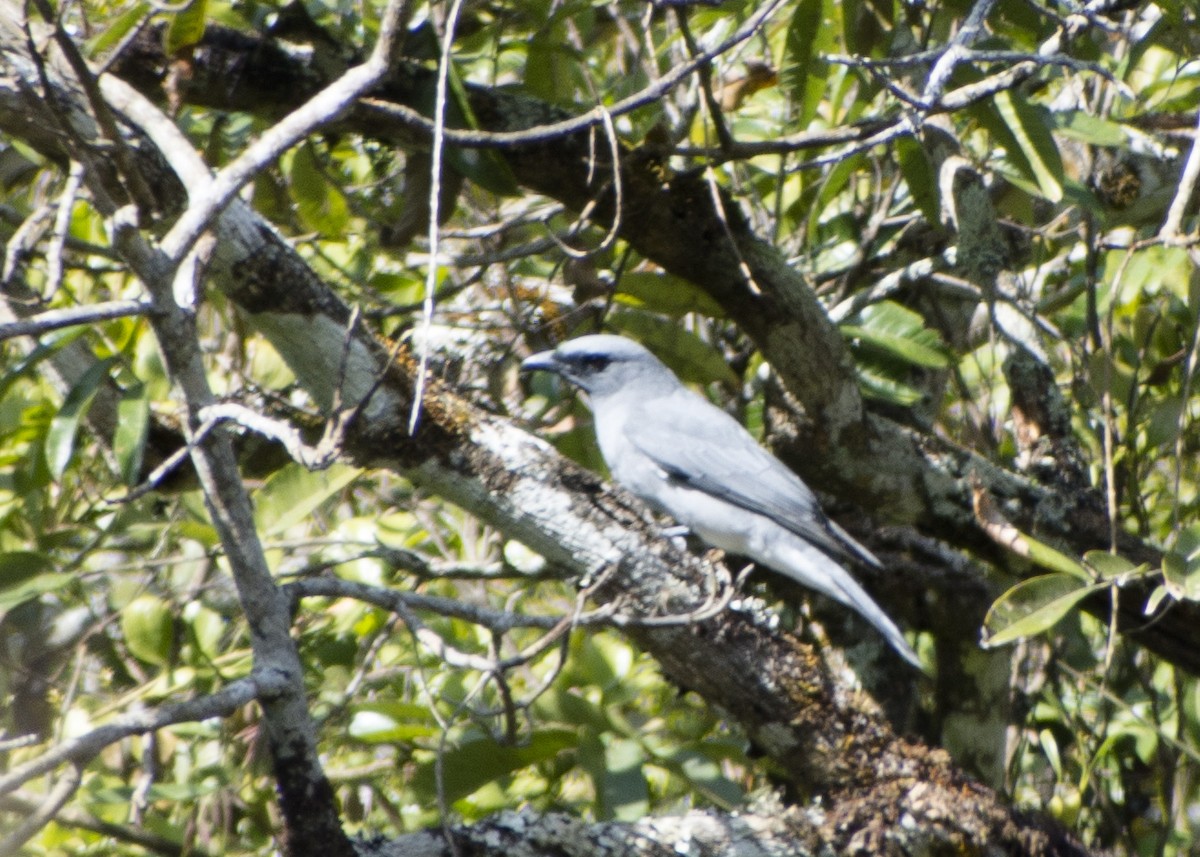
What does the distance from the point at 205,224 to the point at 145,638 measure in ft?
5.92

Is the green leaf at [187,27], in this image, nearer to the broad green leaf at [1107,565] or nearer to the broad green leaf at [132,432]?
the broad green leaf at [132,432]

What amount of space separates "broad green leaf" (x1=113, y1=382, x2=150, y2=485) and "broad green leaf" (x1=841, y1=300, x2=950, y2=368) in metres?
2.05

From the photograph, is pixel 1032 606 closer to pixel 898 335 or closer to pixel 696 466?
pixel 898 335

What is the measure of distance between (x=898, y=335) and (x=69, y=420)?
2312 mm

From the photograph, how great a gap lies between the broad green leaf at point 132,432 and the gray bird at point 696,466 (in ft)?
5.04

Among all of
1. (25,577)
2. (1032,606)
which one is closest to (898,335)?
(1032,606)

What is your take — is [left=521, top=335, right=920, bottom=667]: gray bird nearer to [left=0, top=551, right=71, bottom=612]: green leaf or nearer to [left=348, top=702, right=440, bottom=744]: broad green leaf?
[left=348, top=702, right=440, bottom=744]: broad green leaf

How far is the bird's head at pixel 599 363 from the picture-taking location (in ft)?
13.9

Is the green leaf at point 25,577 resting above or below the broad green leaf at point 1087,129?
below

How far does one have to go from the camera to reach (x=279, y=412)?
3387 millimetres

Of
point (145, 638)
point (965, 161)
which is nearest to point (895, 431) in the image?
point (965, 161)

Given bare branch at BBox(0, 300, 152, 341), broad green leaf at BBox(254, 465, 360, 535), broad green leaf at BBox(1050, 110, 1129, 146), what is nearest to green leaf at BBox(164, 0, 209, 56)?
broad green leaf at BBox(254, 465, 360, 535)

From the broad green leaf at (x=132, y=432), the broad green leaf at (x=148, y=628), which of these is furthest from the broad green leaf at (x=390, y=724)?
the broad green leaf at (x=132, y=432)

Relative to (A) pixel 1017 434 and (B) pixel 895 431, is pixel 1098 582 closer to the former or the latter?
(B) pixel 895 431
